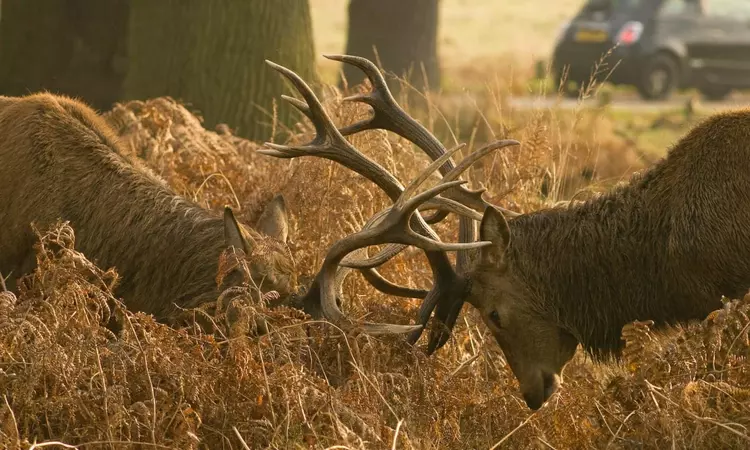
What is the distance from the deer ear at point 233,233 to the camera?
6398mm

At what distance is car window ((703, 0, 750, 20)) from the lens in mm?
24828

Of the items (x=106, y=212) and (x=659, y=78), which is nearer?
(x=106, y=212)

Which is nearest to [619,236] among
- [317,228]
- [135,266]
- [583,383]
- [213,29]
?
[583,383]

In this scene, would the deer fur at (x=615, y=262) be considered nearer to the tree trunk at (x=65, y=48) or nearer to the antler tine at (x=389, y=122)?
the antler tine at (x=389, y=122)

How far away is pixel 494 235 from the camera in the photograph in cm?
659

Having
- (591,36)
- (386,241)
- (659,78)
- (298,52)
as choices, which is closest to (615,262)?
(386,241)

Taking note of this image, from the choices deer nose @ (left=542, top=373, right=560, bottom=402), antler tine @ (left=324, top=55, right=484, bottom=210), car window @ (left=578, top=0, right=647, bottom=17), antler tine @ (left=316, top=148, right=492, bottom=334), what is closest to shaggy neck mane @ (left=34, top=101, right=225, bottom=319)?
antler tine @ (left=316, top=148, right=492, bottom=334)

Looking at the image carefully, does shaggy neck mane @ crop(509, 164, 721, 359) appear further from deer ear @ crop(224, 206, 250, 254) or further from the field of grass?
deer ear @ crop(224, 206, 250, 254)

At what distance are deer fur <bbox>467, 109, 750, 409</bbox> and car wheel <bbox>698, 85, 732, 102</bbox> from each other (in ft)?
60.9

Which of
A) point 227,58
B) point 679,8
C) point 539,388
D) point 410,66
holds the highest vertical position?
point 227,58

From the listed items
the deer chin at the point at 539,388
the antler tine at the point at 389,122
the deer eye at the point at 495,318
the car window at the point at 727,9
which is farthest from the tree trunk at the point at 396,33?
the deer chin at the point at 539,388

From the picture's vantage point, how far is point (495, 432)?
636cm

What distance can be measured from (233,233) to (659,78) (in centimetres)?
1947

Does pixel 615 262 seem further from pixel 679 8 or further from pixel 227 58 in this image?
pixel 679 8
